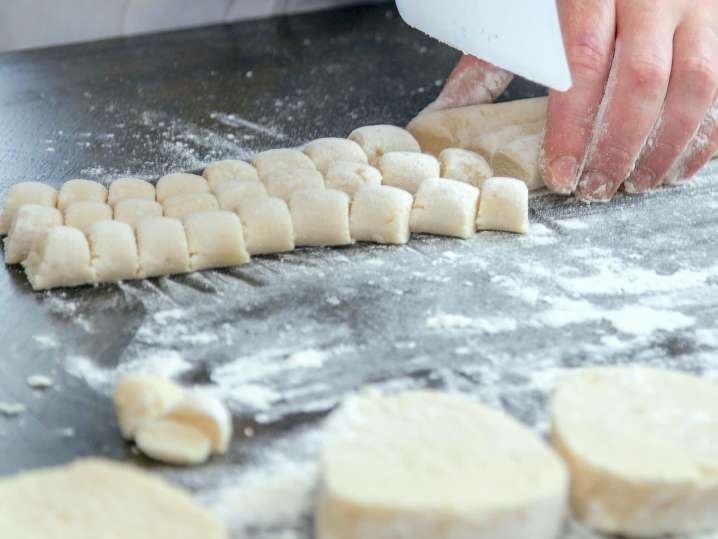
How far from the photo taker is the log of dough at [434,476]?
3.58 ft

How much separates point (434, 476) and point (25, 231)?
40.8 inches

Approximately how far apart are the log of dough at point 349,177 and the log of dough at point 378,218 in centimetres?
8

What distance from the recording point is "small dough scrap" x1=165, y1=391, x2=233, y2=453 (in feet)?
4.26

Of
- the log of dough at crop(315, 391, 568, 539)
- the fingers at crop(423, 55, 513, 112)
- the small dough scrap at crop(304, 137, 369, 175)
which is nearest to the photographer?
the log of dough at crop(315, 391, 568, 539)

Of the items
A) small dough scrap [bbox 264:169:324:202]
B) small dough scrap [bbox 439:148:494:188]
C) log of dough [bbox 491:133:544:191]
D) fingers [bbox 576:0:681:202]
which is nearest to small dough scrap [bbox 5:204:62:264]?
small dough scrap [bbox 264:169:324:202]

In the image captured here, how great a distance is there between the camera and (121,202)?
6.44 feet

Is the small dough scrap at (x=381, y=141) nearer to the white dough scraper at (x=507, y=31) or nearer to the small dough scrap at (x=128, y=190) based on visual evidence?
the white dough scraper at (x=507, y=31)

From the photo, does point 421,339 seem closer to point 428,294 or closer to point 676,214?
point 428,294

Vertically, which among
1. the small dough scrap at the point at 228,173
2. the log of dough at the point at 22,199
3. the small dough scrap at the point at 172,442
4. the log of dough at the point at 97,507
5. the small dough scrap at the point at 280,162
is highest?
the log of dough at the point at 97,507

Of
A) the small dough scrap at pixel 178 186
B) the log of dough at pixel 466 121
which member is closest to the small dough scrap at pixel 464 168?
the log of dough at pixel 466 121

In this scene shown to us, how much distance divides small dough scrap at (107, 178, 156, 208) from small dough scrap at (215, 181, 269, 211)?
141 mm

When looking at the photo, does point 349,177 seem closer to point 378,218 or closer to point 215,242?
point 378,218

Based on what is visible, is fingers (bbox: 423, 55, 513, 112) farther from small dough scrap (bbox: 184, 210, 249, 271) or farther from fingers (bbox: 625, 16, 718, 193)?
small dough scrap (bbox: 184, 210, 249, 271)

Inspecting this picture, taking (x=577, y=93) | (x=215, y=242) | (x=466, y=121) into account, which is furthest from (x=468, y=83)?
(x=215, y=242)
